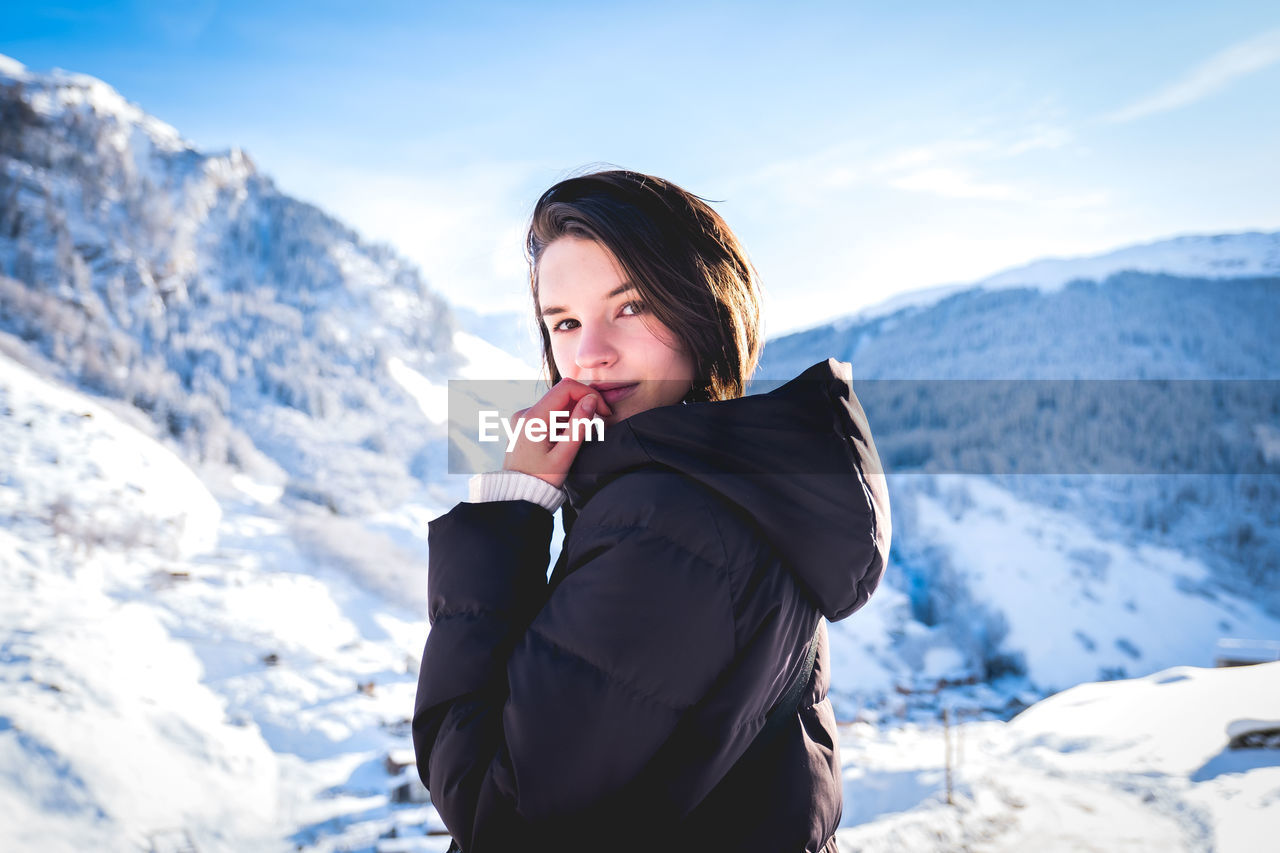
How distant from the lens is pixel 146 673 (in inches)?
244

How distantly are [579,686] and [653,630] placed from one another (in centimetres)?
8

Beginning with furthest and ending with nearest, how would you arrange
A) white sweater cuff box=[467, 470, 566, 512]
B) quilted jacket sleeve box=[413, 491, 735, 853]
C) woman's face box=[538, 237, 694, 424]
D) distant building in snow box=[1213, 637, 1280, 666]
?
distant building in snow box=[1213, 637, 1280, 666] → woman's face box=[538, 237, 694, 424] → white sweater cuff box=[467, 470, 566, 512] → quilted jacket sleeve box=[413, 491, 735, 853]

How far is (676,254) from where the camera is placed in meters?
0.78

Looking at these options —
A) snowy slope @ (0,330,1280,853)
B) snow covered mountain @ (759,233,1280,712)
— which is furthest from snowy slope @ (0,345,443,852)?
snow covered mountain @ (759,233,1280,712)

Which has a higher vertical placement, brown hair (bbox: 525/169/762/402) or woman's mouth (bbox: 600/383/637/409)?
brown hair (bbox: 525/169/762/402)

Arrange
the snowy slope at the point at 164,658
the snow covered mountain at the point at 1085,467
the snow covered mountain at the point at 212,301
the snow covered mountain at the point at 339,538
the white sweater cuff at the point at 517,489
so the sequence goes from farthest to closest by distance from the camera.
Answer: the snow covered mountain at the point at 1085,467 → the snow covered mountain at the point at 212,301 → the snow covered mountain at the point at 339,538 → the snowy slope at the point at 164,658 → the white sweater cuff at the point at 517,489

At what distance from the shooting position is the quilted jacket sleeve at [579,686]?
0.50 metres

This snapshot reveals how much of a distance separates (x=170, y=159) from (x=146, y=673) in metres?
38.0

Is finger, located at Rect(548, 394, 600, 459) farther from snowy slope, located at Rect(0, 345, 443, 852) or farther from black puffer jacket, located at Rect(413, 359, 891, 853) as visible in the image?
snowy slope, located at Rect(0, 345, 443, 852)

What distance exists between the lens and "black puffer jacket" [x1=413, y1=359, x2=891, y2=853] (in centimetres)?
51
